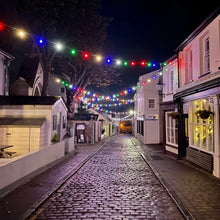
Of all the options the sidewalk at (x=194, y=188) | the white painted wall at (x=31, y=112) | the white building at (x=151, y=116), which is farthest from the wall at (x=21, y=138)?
the white building at (x=151, y=116)

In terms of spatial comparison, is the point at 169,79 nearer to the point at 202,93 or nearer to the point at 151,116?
the point at 202,93

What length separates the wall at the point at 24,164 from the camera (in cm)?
684

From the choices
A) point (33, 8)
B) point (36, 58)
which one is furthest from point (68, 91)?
point (33, 8)

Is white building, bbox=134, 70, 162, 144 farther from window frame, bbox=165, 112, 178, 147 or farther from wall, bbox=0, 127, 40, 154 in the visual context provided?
wall, bbox=0, 127, 40, 154

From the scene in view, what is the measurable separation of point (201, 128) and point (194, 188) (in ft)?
13.5

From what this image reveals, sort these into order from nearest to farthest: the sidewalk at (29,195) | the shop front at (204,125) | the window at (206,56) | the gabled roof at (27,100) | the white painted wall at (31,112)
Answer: the sidewalk at (29,195) < the shop front at (204,125) < the window at (206,56) < the white painted wall at (31,112) < the gabled roof at (27,100)

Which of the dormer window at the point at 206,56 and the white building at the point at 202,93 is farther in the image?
the dormer window at the point at 206,56

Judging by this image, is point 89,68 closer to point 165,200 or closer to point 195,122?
point 195,122

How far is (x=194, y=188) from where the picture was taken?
7.50m

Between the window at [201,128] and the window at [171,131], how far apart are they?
89.5 inches

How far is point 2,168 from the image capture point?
6.55 meters

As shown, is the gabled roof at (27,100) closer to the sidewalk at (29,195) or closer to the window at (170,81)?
the sidewalk at (29,195)

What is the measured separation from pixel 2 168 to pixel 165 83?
13.3 m

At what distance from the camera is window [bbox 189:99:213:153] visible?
986cm
